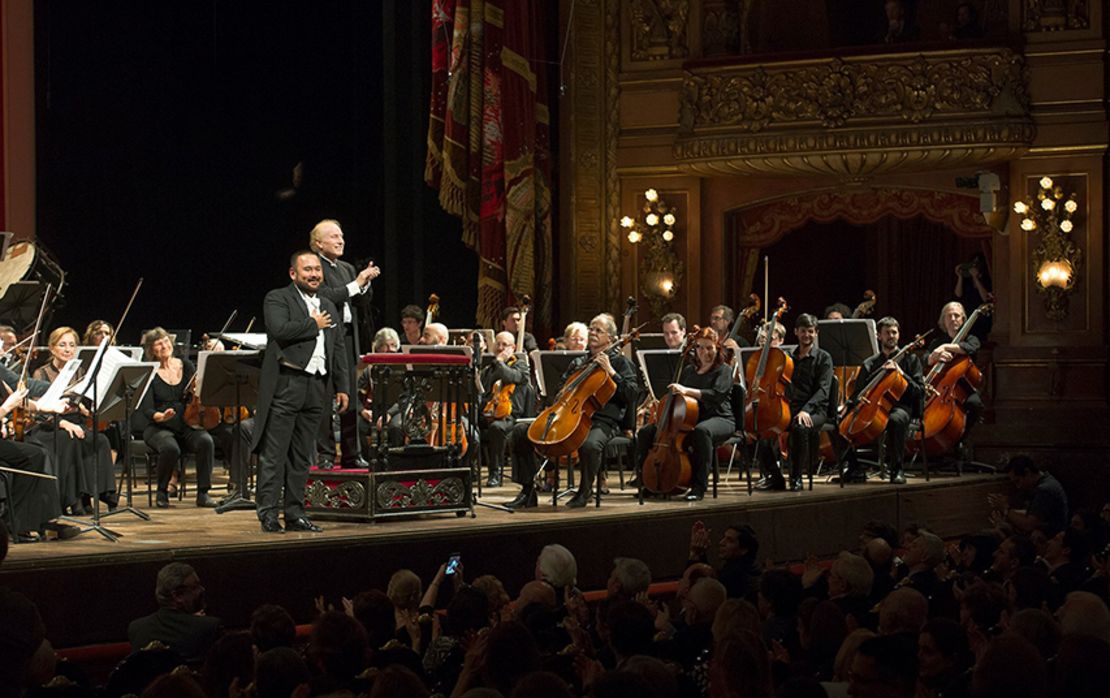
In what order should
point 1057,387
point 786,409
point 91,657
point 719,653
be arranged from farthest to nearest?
point 1057,387 < point 786,409 < point 91,657 < point 719,653

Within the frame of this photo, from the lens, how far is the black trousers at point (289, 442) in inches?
326

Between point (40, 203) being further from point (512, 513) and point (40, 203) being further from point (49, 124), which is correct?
point (512, 513)

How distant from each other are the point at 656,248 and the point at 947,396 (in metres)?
4.40

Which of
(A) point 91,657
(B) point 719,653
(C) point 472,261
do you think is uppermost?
(C) point 472,261

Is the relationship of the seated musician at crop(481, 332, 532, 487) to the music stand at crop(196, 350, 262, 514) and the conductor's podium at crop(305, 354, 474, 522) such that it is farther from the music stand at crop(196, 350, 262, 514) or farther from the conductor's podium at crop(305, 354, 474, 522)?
the music stand at crop(196, 350, 262, 514)

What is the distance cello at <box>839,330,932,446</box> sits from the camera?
11.5 metres

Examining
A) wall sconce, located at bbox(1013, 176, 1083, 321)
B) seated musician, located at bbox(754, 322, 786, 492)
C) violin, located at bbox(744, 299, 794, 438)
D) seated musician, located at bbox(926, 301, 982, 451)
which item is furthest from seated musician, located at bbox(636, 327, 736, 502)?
wall sconce, located at bbox(1013, 176, 1083, 321)

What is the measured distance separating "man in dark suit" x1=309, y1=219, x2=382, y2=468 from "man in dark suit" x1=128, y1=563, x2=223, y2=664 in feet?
9.19

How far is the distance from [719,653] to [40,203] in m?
9.88

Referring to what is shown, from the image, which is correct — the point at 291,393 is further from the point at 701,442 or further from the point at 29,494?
the point at 701,442

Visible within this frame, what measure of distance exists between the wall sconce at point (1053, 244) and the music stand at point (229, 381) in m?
8.07

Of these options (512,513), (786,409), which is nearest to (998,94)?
(786,409)

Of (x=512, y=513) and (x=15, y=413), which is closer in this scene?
(x=15, y=413)

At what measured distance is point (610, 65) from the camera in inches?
641
